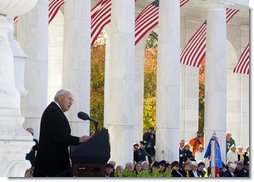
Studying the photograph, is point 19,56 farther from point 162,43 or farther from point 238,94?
point 238,94

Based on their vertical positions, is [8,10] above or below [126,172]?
above

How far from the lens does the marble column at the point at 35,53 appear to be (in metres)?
51.4

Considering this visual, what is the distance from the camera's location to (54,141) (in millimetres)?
18203

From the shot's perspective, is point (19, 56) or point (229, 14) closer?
point (19, 56)

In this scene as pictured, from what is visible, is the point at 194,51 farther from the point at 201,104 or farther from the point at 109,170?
the point at 201,104

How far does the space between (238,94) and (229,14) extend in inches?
948

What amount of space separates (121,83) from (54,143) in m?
43.6

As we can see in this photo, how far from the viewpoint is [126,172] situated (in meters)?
51.5

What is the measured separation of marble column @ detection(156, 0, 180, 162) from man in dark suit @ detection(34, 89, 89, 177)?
1964 inches

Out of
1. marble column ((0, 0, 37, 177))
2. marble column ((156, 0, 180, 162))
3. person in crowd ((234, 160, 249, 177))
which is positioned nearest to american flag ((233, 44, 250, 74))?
marble column ((156, 0, 180, 162))

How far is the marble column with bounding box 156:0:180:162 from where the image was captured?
6844 cm

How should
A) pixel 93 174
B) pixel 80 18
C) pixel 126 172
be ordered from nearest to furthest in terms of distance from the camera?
pixel 93 174 < pixel 126 172 < pixel 80 18

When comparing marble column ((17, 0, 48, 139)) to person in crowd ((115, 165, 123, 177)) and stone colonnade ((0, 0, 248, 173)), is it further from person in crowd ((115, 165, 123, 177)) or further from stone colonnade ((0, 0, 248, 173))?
person in crowd ((115, 165, 123, 177))

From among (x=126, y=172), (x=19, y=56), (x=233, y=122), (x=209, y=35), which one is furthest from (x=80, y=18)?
(x=233, y=122)
